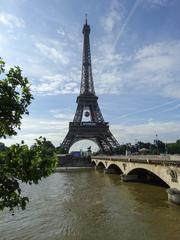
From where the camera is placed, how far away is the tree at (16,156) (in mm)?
8219

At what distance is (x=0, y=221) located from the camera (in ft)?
78.6

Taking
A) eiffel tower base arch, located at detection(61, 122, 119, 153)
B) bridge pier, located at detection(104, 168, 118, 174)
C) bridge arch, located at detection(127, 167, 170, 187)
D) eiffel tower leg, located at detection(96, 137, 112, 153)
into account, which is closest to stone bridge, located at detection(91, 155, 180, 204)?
bridge arch, located at detection(127, 167, 170, 187)

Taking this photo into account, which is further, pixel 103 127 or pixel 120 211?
pixel 103 127

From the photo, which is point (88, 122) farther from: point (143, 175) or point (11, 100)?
point (11, 100)

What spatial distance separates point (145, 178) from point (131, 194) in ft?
58.3

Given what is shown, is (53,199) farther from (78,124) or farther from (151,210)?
(78,124)

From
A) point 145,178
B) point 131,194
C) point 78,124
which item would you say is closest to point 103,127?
point 78,124

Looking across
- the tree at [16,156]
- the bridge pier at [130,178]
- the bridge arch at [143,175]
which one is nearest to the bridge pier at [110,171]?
the bridge arch at [143,175]

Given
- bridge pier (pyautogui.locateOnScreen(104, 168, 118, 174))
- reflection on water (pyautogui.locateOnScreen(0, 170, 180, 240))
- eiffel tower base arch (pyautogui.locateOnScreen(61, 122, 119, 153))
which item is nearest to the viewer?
reflection on water (pyautogui.locateOnScreen(0, 170, 180, 240))

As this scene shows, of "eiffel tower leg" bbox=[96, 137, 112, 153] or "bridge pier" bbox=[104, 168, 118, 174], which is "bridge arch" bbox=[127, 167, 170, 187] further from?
"eiffel tower leg" bbox=[96, 137, 112, 153]

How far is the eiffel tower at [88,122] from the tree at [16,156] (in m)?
104

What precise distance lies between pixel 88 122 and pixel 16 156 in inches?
4283

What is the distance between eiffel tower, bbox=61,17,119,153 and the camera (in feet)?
379

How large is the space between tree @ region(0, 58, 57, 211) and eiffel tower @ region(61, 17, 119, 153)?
4086 inches
